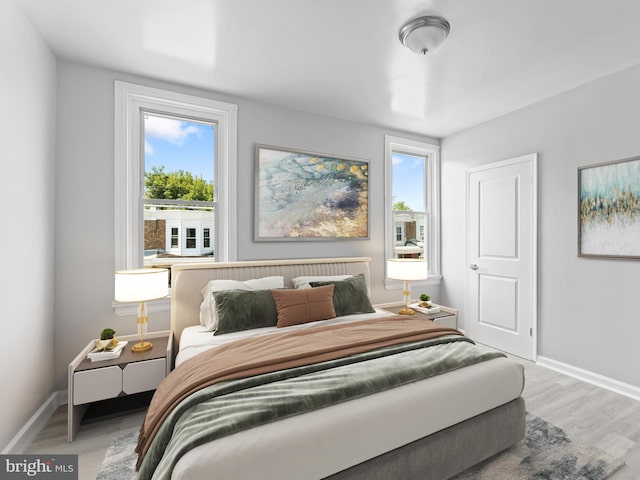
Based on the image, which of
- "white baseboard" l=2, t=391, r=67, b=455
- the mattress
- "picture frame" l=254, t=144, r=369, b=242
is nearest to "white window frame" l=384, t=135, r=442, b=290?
"picture frame" l=254, t=144, r=369, b=242

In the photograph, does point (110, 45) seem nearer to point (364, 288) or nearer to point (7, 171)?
point (7, 171)

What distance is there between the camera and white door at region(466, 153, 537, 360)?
331 centimetres

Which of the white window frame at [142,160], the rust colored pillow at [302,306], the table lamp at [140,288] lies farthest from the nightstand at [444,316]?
the table lamp at [140,288]

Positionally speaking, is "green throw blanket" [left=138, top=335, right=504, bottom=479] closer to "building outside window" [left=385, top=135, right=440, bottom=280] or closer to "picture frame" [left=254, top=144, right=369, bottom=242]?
"picture frame" [left=254, top=144, right=369, bottom=242]

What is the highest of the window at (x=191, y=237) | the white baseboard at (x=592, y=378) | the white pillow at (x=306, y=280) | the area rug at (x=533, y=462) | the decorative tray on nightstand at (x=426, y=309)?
the window at (x=191, y=237)

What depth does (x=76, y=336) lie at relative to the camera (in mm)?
2518

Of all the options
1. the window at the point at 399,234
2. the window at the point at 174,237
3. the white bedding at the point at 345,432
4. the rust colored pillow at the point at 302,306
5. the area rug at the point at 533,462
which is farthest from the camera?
the window at the point at 399,234

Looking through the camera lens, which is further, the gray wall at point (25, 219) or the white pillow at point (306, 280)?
the white pillow at point (306, 280)

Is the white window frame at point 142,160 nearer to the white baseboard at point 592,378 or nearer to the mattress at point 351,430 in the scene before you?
the mattress at point 351,430

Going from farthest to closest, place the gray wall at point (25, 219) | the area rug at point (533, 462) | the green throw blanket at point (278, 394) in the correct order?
the gray wall at point (25, 219), the area rug at point (533, 462), the green throw blanket at point (278, 394)

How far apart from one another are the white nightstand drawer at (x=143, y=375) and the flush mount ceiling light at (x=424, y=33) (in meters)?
2.86

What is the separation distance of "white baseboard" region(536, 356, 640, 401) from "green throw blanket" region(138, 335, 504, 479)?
6.01ft

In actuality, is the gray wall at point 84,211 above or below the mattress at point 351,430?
above

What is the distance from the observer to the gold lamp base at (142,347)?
2.28 meters
